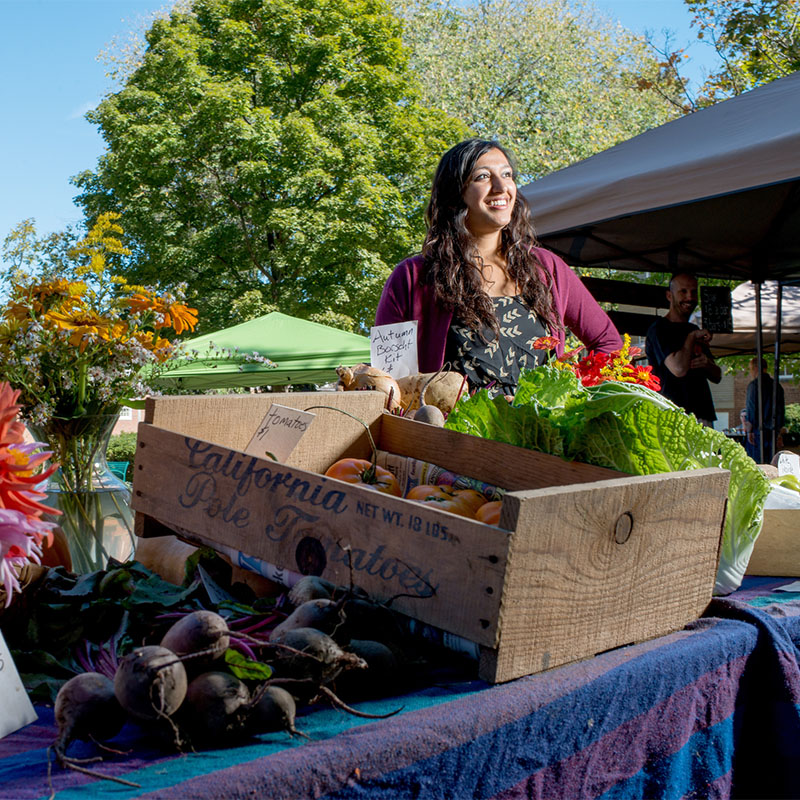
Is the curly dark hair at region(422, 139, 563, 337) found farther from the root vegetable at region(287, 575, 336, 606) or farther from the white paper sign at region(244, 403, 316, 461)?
the root vegetable at region(287, 575, 336, 606)

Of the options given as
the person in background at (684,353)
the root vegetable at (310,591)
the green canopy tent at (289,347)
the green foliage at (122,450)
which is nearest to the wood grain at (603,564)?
the root vegetable at (310,591)

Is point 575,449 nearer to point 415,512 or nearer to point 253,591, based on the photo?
point 415,512

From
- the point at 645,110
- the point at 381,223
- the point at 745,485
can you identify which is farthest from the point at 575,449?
the point at 645,110

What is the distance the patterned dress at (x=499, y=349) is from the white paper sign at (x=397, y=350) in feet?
0.81

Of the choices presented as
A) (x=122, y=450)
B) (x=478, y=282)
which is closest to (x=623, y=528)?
(x=478, y=282)

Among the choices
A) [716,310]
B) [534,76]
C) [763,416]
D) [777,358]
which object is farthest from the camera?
[534,76]

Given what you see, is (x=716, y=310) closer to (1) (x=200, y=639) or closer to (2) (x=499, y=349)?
(2) (x=499, y=349)

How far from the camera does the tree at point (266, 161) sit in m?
16.2

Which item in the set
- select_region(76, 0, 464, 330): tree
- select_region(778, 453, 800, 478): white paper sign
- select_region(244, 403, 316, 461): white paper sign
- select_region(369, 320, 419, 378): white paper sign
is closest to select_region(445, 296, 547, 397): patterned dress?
select_region(369, 320, 419, 378): white paper sign

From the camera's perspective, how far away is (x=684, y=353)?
5137 mm

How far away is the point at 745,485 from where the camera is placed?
1671mm

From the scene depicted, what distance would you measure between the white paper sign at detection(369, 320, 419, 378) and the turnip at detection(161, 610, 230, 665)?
4.95 feet

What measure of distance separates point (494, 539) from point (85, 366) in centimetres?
96

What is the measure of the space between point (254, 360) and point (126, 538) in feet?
2.72
